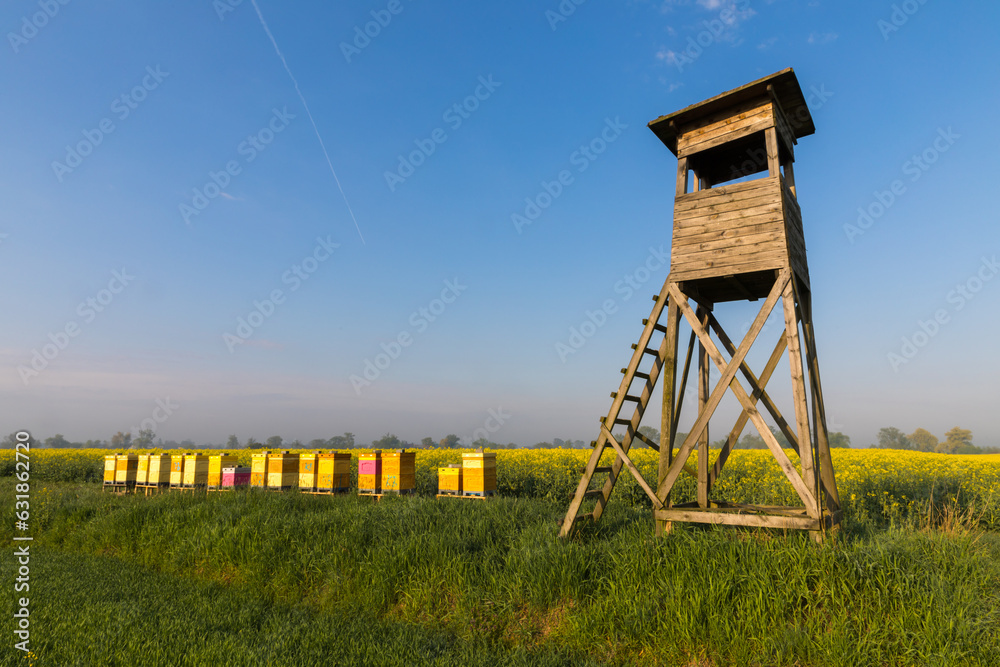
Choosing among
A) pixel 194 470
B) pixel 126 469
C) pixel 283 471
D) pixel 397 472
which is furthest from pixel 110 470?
pixel 397 472

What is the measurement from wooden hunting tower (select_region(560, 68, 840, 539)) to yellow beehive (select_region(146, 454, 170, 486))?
1811 centimetres

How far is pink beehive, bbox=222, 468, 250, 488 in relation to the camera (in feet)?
60.9

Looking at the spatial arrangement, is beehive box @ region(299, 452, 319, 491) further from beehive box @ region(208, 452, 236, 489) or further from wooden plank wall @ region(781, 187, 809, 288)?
wooden plank wall @ region(781, 187, 809, 288)

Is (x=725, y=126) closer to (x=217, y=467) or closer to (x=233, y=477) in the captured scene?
(x=233, y=477)

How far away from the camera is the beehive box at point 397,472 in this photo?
1546 centimetres

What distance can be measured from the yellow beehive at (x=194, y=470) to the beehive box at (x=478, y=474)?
11485 mm

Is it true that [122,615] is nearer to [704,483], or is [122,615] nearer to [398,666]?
[398,666]

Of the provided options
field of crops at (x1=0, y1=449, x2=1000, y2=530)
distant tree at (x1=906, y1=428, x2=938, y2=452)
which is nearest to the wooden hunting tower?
field of crops at (x1=0, y1=449, x2=1000, y2=530)

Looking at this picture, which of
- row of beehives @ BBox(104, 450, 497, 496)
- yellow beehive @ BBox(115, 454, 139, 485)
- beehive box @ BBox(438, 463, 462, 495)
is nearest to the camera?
row of beehives @ BBox(104, 450, 497, 496)

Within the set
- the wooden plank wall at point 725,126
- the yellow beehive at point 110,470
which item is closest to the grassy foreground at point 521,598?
the wooden plank wall at point 725,126

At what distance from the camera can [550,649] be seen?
695 cm

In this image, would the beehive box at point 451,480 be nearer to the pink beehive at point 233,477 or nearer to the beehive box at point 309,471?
the beehive box at point 309,471

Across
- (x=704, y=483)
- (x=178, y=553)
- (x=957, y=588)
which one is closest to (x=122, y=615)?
(x=178, y=553)

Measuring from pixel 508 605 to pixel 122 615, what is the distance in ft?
19.7
